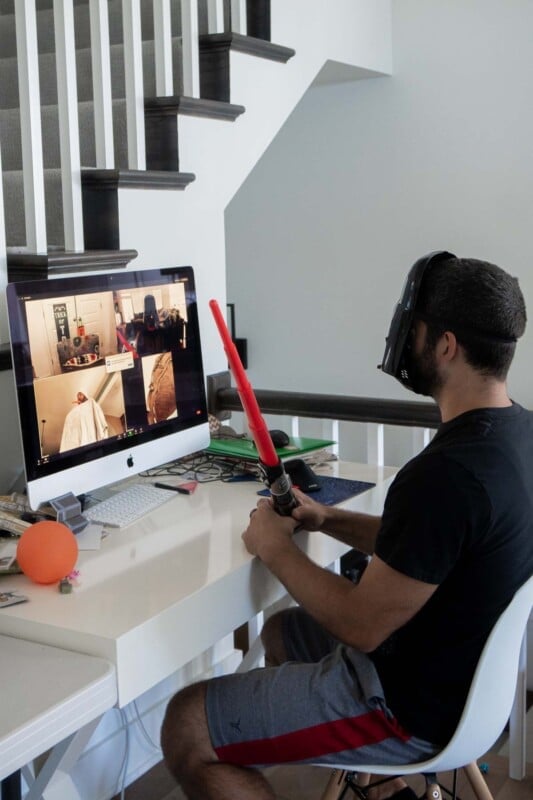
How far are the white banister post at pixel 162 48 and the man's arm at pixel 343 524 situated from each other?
1.26m

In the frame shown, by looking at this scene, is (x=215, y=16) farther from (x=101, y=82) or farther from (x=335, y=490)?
(x=335, y=490)

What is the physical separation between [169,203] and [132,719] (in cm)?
134

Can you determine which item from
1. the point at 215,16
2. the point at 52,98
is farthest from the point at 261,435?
the point at 52,98

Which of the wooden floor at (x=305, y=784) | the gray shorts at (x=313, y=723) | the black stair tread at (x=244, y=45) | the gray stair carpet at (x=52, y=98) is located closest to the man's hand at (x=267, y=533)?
the gray shorts at (x=313, y=723)

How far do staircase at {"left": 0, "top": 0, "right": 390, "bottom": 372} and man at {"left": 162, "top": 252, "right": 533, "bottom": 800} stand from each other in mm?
923

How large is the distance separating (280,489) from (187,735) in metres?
0.46

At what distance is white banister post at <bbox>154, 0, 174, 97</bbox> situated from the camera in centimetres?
250

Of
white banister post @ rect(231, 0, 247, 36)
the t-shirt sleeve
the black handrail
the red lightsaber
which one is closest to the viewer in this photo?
the t-shirt sleeve

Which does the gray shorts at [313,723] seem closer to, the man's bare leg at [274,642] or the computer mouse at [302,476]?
the man's bare leg at [274,642]

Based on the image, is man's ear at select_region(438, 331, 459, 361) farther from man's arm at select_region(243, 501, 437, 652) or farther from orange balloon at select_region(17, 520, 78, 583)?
orange balloon at select_region(17, 520, 78, 583)

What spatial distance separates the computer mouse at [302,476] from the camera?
80.7 inches

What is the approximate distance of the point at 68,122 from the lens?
2211 millimetres

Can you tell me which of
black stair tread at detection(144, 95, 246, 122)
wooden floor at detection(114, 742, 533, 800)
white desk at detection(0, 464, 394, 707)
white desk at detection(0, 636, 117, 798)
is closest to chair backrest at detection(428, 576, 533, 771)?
white desk at detection(0, 464, 394, 707)

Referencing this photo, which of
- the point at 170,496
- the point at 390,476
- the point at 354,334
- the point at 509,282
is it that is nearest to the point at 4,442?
the point at 170,496
